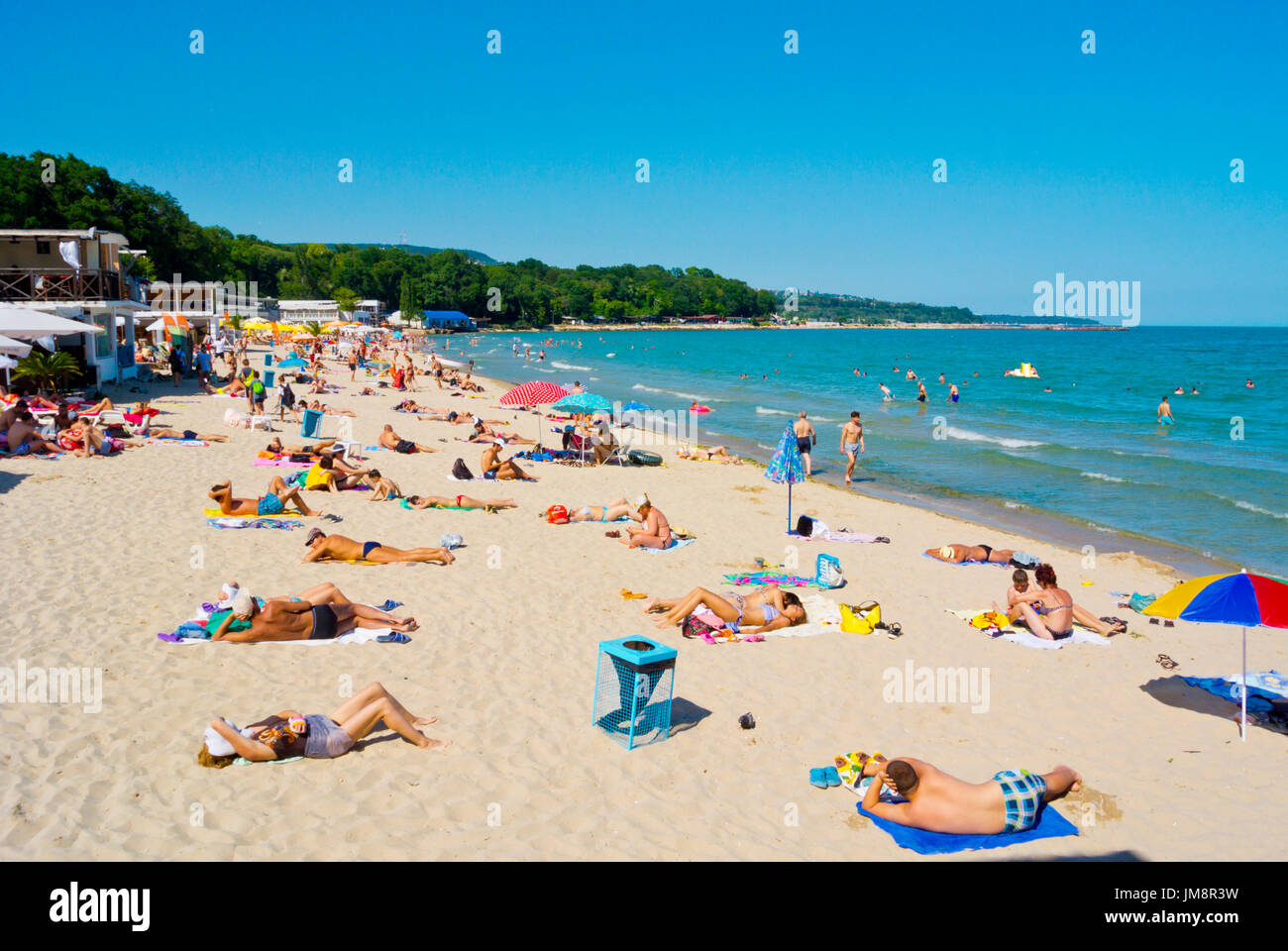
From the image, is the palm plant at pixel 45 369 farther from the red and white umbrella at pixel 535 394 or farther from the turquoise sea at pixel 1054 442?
the turquoise sea at pixel 1054 442

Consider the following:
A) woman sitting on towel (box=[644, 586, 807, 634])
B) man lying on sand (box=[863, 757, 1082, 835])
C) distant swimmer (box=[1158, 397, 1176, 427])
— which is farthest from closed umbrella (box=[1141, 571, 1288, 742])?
distant swimmer (box=[1158, 397, 1176, 427])

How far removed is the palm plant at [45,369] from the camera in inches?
781

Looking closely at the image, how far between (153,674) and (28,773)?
4.98ft

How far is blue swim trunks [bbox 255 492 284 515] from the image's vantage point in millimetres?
11531

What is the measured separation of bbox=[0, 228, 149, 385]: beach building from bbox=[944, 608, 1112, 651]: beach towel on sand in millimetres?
23361

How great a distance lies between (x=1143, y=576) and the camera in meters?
11.8

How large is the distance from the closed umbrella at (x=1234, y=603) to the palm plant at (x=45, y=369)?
22.0 meters

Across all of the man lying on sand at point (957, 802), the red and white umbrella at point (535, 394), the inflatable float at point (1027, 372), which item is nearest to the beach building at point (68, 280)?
the red and white umbrella at point (535, 394)

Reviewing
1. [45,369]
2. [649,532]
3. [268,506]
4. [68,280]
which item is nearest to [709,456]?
[649,532]

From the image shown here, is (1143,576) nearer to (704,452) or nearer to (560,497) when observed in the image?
(560,497)

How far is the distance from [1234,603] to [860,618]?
3.34 m

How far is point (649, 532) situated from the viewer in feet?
37.9

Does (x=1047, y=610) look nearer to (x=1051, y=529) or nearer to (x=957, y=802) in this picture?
(x=957, y=802)
